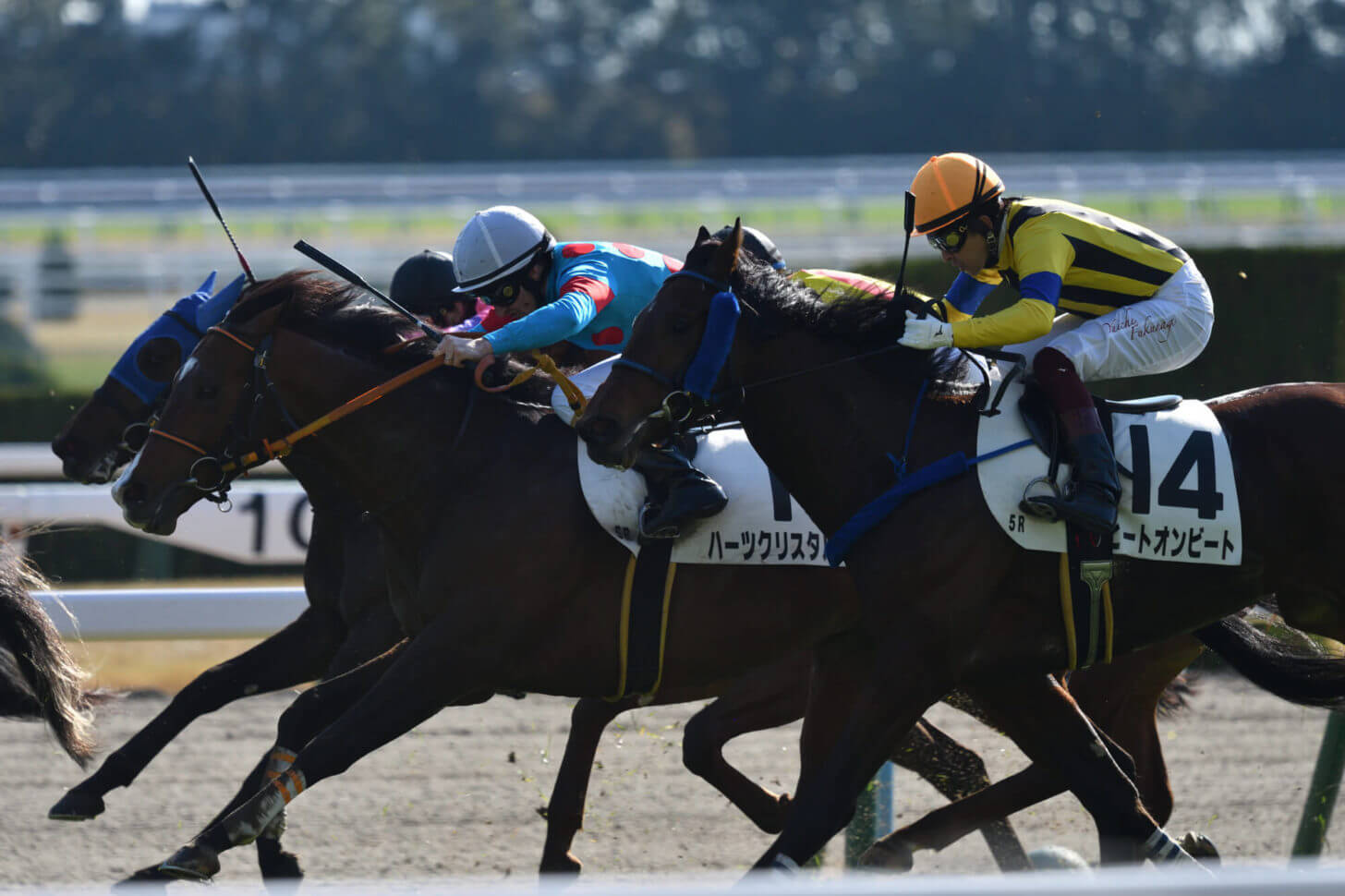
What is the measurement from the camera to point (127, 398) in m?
4.84

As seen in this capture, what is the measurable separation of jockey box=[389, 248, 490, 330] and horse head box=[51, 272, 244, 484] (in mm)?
640

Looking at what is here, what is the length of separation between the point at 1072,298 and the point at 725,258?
36.4 inches

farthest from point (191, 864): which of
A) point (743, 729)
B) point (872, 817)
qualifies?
point (872, 817)

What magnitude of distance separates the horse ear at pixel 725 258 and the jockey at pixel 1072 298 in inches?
16.6

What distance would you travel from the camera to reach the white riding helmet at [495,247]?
4.30 metres

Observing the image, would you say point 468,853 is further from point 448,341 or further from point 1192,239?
point 1192,239

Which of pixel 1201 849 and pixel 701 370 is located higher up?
pixel 701 370

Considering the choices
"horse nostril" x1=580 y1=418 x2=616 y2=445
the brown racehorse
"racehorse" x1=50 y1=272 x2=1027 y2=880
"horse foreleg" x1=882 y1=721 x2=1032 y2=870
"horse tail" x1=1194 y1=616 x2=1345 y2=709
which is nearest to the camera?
"horse nostril" x1=580 y1=418 x2=616 y2=445

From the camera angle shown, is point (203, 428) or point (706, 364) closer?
point (706, 364)

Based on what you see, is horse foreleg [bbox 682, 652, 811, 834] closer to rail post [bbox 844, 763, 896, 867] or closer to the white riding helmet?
rail post [bbox 844, 763, 896, 867]

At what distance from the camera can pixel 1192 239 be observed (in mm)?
16359

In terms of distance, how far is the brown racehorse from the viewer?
3912mm

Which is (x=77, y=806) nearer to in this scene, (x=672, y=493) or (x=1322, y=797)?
(x=672, y=493)

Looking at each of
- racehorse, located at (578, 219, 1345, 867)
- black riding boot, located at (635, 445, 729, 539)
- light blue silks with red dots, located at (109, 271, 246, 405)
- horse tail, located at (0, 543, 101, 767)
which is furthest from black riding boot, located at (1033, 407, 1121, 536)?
horse tail, located at (0, 543, 101, 767)
